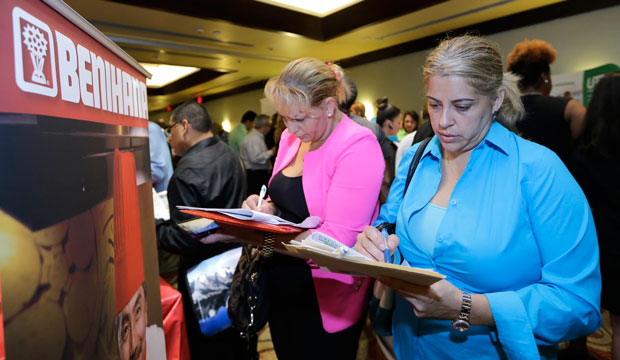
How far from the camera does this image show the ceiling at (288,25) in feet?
18.2

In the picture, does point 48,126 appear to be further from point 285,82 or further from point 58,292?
point 285,82

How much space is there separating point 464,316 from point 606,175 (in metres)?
1.37

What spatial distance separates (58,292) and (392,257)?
2.88 feet

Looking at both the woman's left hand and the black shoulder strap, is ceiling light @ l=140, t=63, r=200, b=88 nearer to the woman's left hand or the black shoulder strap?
the black shoulder strap

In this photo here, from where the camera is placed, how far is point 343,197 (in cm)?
132

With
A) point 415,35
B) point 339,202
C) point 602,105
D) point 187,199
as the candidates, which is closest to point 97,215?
point 339,202

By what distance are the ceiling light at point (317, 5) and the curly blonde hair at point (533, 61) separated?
444cm

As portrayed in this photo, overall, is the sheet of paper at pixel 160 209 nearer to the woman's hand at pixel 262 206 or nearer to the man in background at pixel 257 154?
the woman's hand at pixel 262 206

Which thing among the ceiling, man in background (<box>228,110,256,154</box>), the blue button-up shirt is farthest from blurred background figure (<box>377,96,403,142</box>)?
man in background (<box>228,110,256,154</box>)

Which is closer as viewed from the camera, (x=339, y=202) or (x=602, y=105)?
Answer: (x=339, y=202)

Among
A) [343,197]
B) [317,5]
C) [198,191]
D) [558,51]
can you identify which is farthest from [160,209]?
[558,51]

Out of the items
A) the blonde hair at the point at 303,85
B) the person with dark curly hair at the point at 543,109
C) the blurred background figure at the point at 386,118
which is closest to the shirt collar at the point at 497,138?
the blonde hair at the point at 303,85

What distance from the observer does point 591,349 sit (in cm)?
253

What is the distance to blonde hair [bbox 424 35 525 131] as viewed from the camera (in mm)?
1022
